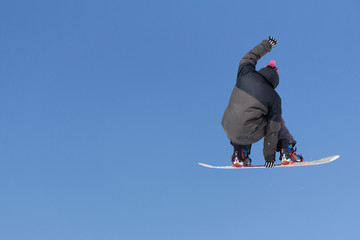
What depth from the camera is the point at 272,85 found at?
7363mm

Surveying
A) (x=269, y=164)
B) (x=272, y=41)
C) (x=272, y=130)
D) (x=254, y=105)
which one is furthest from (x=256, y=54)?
(x=269, y=164)

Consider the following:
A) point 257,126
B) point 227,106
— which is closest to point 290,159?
point 257,126

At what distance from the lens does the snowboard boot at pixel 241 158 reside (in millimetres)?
8438

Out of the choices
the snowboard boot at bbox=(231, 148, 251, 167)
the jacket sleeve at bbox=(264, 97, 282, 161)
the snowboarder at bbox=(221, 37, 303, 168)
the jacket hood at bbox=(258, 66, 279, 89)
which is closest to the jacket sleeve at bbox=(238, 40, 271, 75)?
the snowboarder at bbox=(221, 37, 303, 168)

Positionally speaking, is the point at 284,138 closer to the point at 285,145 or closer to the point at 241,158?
the point at 285,145

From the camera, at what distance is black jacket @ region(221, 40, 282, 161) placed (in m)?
7.10

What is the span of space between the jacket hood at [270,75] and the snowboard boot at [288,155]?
158 cm

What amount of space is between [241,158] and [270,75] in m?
2.16

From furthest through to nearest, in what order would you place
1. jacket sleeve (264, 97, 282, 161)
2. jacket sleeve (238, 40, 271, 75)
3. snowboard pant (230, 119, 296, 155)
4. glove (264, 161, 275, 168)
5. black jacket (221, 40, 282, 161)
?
snowboard pant (230, 119, 296, 155) → glove (264, 161, 275, 168) → jacket sleeve (238, 40, 271, 75) → jacket sleeve (264, 97, 282, 161) → black jacket (221, 40, 282, 161)

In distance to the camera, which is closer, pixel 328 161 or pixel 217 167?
pixel 328 161

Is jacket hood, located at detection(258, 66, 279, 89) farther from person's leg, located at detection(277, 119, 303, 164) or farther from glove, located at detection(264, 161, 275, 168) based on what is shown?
glove, located at detection(264, 161, 275, 168)

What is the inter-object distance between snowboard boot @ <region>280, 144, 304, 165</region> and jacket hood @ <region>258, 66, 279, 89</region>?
1.58 m

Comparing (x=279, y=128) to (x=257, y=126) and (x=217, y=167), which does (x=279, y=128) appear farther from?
(x=217, y=167)

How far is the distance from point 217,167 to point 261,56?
3212mm
